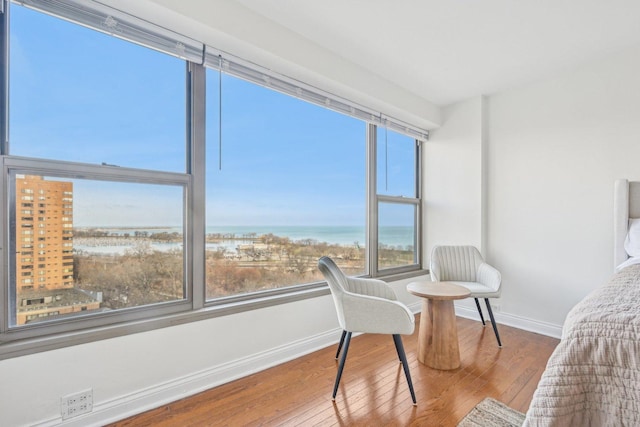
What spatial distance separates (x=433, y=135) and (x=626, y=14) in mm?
1900

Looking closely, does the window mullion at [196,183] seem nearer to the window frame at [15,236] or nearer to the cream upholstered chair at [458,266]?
the window frame at [15,236]

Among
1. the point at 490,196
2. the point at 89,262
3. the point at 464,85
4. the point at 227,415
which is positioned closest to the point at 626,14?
the point at 464,85

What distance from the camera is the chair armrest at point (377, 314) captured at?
1.88 meters

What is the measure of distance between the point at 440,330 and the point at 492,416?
2.08 feet

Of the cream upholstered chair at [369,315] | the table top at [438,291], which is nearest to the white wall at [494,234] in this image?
the cream upholstered chair at [369,315]

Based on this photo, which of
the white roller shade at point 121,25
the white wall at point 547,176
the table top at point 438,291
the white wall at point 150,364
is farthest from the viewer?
the white wall at point 547,176

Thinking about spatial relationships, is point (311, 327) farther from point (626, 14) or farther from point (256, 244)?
point (626, 14)

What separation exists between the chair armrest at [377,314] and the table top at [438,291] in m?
0.42

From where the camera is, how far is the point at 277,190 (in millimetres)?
2623

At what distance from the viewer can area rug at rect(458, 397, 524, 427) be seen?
5.41ft

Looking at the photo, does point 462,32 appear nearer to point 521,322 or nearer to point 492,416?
point 492,416

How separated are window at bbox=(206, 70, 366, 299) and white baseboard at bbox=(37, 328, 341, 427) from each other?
0.49m

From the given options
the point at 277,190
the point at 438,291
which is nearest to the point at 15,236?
the point at 277,190

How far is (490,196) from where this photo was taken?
339cm
